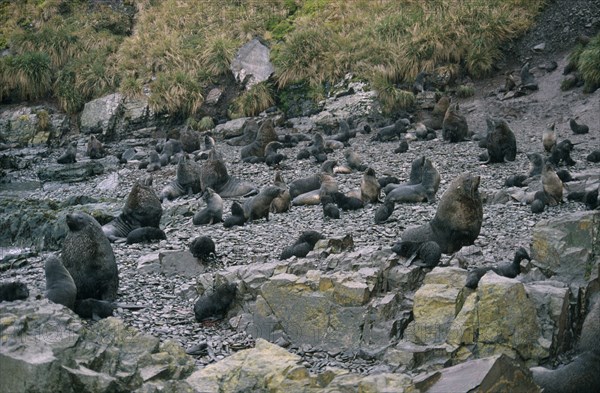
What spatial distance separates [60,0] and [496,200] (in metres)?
25.1

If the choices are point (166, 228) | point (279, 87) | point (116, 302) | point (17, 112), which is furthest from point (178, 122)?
point (116, 302)

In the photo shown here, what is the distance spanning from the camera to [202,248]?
10.4m

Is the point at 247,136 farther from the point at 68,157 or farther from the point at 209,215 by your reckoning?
the point at 209,215

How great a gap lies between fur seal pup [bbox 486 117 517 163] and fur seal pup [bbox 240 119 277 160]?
6.31 m

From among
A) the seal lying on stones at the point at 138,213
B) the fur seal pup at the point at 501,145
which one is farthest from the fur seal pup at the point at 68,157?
the fur seal pup at the point at 501,145

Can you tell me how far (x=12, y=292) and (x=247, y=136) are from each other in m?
14.9

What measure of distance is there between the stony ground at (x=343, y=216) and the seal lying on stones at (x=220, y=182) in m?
0.53

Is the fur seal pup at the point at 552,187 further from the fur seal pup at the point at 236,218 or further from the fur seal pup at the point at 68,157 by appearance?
the fur seal pup at the point at 68,157

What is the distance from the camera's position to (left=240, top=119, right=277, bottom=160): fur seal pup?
Result: 20.0 m

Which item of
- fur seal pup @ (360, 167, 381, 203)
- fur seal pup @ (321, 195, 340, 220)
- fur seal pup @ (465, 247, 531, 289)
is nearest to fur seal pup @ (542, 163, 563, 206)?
fur seal pup @ (360, 167, 381, 203)

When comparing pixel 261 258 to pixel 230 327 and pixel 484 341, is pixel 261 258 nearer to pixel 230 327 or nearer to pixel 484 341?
pixel 230 327

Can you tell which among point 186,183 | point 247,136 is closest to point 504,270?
Answer: point 186,183

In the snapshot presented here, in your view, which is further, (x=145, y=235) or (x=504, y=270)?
(x=145, y=235)

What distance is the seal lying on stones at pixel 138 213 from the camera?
12648 millimetres
